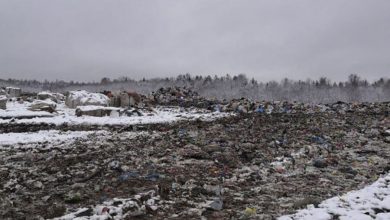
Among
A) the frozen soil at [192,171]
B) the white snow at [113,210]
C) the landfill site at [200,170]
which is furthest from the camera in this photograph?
the frozen soil at [192,171]

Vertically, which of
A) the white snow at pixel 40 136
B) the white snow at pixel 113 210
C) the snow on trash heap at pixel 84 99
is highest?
the snow on trash heap at pixel 84 99

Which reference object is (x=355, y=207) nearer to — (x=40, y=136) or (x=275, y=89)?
(x=40, y=136)

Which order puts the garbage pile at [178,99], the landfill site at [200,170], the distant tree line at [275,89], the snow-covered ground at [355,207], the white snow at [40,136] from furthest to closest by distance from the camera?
the distant tree line at [275,89]
the garbage pile at [178,99]
the white snow at [40,136]
the landfill site at [200,170]
the snow-covered ground at [355,207]

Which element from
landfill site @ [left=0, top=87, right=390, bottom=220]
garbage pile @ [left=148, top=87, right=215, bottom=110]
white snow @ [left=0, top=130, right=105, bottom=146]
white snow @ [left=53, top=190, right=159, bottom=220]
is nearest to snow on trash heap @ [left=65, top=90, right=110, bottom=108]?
garbage pile @ [left=148, top=87, right=215, bottom=110]

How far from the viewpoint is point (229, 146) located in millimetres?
11750

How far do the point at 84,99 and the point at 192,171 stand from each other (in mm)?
17992

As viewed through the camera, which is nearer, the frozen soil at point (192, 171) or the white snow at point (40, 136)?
the frozen soil at point (192, 171)

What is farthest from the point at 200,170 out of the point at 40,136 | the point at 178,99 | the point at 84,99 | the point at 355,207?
the point at 178,99

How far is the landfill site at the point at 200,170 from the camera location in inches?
256

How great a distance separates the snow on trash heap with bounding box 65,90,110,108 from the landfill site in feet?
22.3

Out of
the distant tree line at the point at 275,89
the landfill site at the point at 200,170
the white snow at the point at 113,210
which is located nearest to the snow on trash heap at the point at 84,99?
the landfill site at the point at 200,170

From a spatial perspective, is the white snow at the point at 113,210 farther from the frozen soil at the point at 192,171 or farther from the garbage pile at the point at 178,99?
the garbage pile at the point at 178,99

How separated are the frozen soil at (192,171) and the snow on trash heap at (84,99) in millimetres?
10207

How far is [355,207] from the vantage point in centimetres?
652
